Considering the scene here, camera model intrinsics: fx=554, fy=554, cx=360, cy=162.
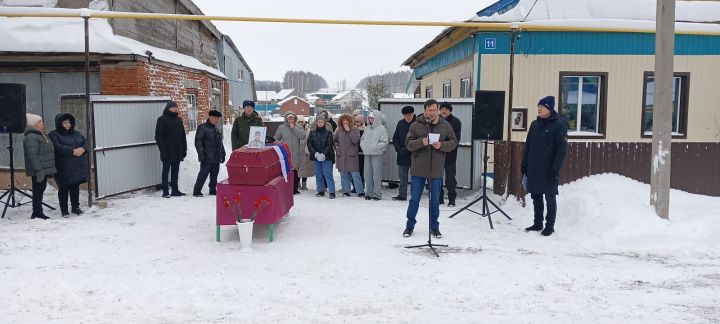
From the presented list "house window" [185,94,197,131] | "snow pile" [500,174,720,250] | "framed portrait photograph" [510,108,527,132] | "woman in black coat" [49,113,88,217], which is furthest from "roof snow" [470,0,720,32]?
"house window" [185,94,197,131]

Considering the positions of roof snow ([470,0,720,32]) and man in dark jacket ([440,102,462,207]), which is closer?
man in dark jacket ([440,102,462,207])

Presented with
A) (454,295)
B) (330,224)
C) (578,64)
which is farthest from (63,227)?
(578,64)

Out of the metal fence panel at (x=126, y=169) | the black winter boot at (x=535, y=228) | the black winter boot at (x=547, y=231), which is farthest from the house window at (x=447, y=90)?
the black winter boot at (x=547, y=231)

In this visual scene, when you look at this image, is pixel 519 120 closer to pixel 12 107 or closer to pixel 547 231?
pixel 547 231

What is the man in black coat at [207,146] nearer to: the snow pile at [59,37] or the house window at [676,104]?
the snow pile at [59,37]

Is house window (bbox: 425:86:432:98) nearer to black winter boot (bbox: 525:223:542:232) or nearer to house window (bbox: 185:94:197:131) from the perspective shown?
house window (bbox: 185:94:197:131)

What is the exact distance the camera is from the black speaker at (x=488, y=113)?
346 inches

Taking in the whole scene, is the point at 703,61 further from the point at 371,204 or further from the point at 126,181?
the point at 126,181

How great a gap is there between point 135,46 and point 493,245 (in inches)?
351

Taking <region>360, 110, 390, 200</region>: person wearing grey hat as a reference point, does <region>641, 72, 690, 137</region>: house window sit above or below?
above

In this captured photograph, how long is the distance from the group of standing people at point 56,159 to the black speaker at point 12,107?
0.15 metres

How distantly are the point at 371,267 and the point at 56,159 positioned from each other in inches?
220

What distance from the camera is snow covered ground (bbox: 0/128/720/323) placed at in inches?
193

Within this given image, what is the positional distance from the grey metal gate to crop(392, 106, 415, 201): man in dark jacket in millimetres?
4777
